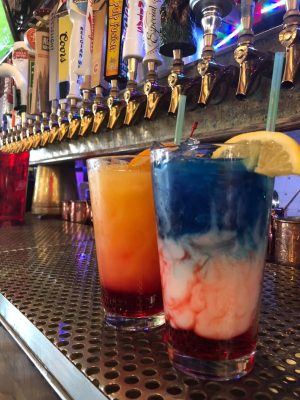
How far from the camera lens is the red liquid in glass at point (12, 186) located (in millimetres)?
1983

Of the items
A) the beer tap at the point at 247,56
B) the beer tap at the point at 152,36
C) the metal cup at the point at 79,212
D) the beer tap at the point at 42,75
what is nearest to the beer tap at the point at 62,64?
the beer tap at the point at 42,75

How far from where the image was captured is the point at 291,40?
92 cm

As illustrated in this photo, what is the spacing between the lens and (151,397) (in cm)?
41

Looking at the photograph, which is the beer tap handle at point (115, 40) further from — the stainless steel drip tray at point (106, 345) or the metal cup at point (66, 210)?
the metal cup at point (66, 210)

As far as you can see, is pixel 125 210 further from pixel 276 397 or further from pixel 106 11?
pixel 106 11

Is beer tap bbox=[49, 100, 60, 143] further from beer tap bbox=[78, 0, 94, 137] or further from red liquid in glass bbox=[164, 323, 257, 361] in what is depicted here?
red liquid in glass bbox=[164, 323, 257, 361]

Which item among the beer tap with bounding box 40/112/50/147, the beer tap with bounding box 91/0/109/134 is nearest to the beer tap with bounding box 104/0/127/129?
the beer tap with bounding box 91/0/109/134

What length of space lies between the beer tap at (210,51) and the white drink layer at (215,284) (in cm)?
77

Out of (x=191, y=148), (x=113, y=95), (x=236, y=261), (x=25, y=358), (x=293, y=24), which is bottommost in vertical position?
(x=25, y=358)

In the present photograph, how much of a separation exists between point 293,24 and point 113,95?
0.78 meters

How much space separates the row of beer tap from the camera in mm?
1035

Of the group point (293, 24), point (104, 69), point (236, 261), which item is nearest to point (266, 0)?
point (293, 24)

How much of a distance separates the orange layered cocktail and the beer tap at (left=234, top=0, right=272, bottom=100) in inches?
22.7

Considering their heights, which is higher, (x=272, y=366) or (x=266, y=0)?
(x=266, y=0)
